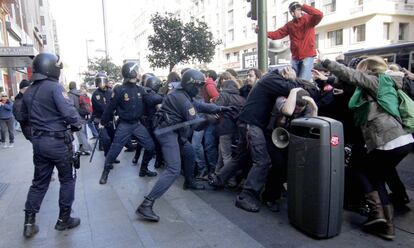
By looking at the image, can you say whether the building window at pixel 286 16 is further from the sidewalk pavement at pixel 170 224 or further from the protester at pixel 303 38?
the sidewalk pavement at pixel 170 224

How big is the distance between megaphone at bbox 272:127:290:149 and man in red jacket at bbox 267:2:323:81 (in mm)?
1400

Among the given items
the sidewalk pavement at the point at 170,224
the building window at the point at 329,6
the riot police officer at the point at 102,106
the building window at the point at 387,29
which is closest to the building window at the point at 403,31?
the building window at the point at 387,29

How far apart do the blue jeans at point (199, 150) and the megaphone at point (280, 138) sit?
6.92 ft

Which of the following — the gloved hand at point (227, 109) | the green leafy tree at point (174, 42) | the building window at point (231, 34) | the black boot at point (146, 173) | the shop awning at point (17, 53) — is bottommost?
the black boot at point (146, 173)

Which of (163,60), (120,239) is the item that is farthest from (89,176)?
(163,60)

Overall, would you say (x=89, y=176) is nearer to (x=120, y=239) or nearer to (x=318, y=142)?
(x=120, y=239)

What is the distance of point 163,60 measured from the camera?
63.6 ft

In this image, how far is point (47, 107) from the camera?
153 inches

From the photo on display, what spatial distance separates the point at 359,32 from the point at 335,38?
2489mm

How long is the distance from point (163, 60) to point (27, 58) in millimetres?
7977

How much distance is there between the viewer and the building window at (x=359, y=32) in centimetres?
2994

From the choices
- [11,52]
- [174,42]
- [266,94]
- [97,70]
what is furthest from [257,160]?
[97,70]

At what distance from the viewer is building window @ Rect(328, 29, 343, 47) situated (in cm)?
3192

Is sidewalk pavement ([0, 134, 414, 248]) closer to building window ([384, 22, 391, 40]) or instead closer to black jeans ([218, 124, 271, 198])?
black jeans ([218, 124, 271, 198])
